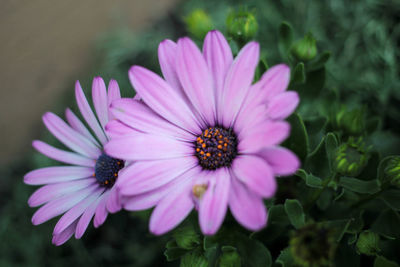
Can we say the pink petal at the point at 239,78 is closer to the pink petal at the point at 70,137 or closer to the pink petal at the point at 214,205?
the pink petal at the point at 214,205

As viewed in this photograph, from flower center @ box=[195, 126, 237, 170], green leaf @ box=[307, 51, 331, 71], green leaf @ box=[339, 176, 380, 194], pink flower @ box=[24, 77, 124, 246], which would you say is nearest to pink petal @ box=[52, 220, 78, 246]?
pink flower @ box=[24, 77, 124, 246]

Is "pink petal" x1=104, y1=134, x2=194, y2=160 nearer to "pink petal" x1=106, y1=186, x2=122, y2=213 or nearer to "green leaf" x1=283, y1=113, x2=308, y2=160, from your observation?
"pink petal" x1=106, y1=186, x2=122, y2=213

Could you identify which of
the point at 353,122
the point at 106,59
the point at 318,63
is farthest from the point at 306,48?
the point at 106,59

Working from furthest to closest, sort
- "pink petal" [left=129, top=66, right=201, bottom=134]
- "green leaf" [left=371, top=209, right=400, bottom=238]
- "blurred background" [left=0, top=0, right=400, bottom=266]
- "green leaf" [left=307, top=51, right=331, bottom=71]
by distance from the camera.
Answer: "blurred background" [left=0, top=0, right=400, bottom=266], "green leaf" [left=307, top=51, right=331, bottom=71], "green leaf" [left=371, top=209, right=400, bottom=238], "pink petal" [left=129, top=66, right=201, bottom=134]

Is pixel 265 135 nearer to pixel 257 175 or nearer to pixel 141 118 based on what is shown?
pixel 257 175

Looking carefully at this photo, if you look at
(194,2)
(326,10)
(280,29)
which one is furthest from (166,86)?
(194,2)

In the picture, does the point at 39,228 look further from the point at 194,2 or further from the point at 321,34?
the point at 321,34
